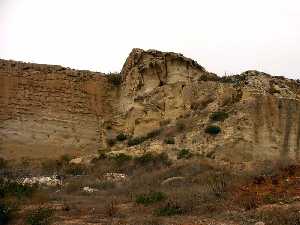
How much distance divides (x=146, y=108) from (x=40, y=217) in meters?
13.0

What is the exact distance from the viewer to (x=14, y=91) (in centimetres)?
2425

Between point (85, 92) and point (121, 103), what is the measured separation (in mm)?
1706

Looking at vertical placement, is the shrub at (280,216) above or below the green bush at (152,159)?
below

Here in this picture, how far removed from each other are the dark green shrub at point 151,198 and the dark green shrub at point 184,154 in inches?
260

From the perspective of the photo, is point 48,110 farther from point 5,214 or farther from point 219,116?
point 5,214

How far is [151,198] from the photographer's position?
12875 millimetres

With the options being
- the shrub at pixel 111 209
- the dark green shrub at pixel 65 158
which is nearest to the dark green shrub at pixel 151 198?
the shrub at pixel 111 209

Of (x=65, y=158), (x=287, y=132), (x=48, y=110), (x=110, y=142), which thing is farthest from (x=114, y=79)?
(x=287, y=132)

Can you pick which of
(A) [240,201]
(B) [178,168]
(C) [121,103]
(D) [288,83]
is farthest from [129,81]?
(A) [240,201]

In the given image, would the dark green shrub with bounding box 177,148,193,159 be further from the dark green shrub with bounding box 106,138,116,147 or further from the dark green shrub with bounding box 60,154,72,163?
the dark green shrub with bounding box 60,154,72,163

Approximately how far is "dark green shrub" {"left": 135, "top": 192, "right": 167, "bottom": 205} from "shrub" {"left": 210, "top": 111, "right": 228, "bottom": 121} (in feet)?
28.2

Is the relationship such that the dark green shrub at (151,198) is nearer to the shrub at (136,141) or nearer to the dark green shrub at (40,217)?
the dark green shrub at (40,217)

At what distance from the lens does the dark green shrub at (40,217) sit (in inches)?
454

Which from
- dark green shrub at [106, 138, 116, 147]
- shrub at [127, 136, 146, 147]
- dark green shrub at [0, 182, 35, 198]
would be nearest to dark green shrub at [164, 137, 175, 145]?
shrub at [127, 136, 146, 147]
